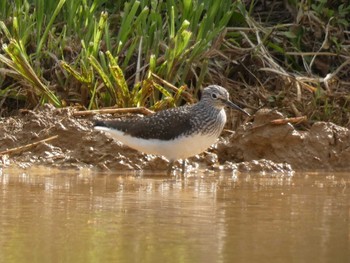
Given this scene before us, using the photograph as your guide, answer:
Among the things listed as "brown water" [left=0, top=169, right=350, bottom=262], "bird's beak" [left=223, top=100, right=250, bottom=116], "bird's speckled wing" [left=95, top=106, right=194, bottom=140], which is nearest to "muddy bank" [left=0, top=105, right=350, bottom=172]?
"bird's beak" [left=223, top=100, right=250, bottom=116]

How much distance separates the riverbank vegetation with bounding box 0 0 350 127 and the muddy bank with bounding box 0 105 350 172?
43 centimetres

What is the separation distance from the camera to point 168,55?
999 centimetres

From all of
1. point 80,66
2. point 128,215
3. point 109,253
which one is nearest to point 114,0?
point 80,66

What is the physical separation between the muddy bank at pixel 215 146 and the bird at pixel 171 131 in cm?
29

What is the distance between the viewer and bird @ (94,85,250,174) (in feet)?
29.6

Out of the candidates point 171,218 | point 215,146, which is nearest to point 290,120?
point 215,146

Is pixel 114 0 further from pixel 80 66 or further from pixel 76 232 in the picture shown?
pixel 76 232

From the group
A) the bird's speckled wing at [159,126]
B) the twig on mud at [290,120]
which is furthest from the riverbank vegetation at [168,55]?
the bird's speckled wing at [159,126]

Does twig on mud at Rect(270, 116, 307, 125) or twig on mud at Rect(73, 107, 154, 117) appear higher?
twig on mud at Rect(73, 107, 154, 117)

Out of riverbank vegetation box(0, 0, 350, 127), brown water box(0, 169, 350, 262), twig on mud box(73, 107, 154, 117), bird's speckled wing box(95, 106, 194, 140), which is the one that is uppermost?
riverbank vegetation box(0, 0, 350, 127)

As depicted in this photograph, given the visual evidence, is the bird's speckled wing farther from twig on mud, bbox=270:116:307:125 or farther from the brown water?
twig on mud, bbox=270:116:307:125

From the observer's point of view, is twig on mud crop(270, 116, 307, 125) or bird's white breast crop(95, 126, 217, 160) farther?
twig on mud crop(270, 116, 307, 125)

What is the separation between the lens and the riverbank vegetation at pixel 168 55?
988 cm

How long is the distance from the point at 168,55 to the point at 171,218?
3.76 meters
